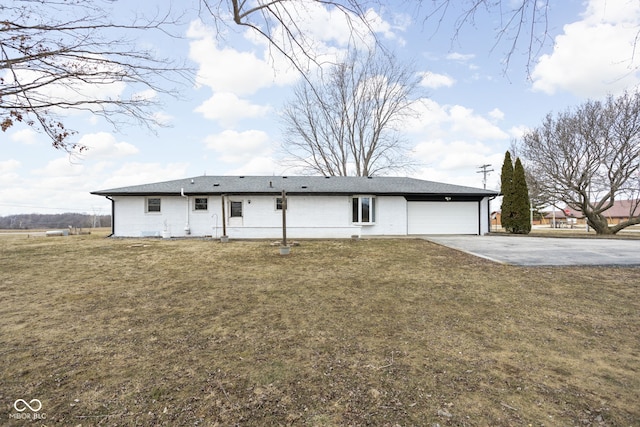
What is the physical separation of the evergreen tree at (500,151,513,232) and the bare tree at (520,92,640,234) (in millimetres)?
2468

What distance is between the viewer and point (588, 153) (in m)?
19.2

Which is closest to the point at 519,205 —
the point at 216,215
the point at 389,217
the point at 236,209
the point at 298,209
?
the point at 389,217

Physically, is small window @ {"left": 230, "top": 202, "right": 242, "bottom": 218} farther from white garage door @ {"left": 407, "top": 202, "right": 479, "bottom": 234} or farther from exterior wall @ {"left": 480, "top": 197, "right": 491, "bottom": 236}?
exterior wall @ {"left": 480, "top": 197, "right": 491, "bottom": 236}

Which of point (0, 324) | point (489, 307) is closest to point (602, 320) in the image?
point (489, 307)

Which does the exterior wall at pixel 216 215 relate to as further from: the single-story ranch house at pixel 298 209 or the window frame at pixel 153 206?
the window frame at pixel 153 206

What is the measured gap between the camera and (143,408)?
2.46 m

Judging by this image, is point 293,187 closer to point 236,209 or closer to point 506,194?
point 236,209

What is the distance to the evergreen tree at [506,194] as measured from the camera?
19.5 meters

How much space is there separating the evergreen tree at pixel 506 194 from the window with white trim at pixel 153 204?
21640 millimetres

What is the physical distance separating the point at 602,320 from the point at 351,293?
3860 mm

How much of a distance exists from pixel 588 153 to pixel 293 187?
19.3m

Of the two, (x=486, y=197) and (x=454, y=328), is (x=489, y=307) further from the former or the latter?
(x=486, y=197)

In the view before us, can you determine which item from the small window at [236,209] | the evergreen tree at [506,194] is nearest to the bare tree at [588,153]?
the evergreen tree at [506,194]

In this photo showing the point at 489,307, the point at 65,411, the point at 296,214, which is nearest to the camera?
the point at 65,411
